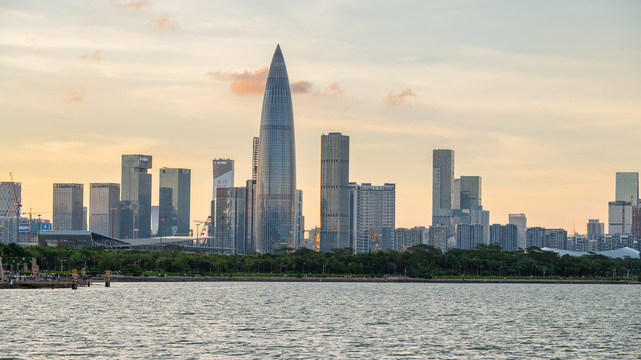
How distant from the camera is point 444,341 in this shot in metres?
103

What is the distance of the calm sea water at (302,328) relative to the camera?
298 feet

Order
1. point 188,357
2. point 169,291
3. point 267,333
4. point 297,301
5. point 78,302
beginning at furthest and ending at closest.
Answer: point 169,291, point 297,301, point 78,302, point 267,333, point 188,357

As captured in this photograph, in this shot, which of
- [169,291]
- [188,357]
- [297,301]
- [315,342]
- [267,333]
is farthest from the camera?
[169,291]

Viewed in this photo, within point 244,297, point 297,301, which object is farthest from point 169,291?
point 297,301

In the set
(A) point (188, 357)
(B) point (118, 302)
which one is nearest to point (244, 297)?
(B) point (118, 302)

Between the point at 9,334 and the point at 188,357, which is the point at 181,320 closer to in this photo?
the point at 9,334

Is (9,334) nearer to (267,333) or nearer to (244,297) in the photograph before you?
(267,333)

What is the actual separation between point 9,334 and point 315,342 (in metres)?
33.1

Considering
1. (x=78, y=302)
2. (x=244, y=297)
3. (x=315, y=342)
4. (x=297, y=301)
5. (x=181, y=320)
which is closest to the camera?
(x=315, y=342)

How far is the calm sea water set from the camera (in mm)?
90688

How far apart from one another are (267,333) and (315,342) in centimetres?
1086

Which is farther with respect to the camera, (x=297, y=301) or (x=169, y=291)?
(x=169, y=291)

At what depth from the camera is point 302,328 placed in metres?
114

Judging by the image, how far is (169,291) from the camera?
654ft
